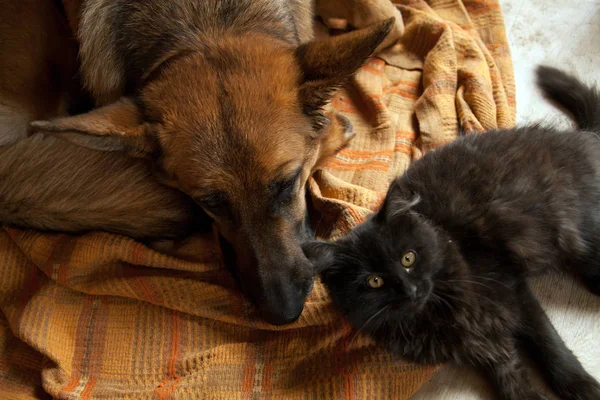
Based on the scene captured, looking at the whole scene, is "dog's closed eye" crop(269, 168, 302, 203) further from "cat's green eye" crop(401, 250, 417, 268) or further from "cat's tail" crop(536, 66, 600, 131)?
"cat's tail" crop(536, 66, 600, 131)

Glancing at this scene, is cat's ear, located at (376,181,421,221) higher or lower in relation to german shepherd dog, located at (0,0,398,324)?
lower

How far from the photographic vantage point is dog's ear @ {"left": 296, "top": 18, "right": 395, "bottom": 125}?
4.55ft

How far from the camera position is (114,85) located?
191cm

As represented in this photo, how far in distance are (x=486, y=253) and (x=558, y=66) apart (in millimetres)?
1311

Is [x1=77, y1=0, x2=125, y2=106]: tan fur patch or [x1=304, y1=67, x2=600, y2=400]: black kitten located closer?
[x1=304, y1=67, x2=600, y2=400]: black kitten

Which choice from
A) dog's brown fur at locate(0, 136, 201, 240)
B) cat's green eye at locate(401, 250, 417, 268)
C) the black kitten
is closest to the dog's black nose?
the black kitten

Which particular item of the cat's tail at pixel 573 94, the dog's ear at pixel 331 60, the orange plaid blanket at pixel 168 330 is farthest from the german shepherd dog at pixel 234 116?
the cat's tail at pixel 573 94

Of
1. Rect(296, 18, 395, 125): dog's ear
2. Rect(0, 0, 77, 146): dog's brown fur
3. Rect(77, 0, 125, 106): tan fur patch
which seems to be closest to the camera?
Rect(296, 18, 395, 125): dog's ear

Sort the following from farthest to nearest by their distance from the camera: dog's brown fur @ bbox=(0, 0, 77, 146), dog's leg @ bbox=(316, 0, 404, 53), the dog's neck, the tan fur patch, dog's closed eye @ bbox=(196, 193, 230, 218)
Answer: dog's leg @ bbox=(316, 0, 404, 53) < dog's brown fur @ bbox=(0, 0, 77, 146) < the tan fur patch < the dog's neck < dog's closed eye @ bbox=(196, 193, 230, 218)

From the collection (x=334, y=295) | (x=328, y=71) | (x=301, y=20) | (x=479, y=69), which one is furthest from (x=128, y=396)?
(x=479, y=69)

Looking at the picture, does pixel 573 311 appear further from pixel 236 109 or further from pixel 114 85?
pixel 114 85

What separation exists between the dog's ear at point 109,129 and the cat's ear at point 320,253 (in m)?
0.61

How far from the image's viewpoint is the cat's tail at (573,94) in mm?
2082

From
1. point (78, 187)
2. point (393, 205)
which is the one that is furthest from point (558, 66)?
point (78, 187)
